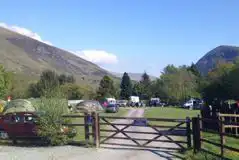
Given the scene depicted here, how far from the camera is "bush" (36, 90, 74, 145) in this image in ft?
62.8

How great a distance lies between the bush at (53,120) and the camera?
1914 centimetres

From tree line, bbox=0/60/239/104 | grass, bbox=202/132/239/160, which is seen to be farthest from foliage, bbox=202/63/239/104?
grass, bbox=202/132/239/160

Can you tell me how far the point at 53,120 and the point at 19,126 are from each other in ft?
8.37

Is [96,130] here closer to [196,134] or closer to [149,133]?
[149,133]

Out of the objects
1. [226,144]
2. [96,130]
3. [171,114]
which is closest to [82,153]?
[96,130]

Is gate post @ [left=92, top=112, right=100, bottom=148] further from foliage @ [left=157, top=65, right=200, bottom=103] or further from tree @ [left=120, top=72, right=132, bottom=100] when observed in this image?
tree @ [left=120, top=72, right=132, bottom=100]

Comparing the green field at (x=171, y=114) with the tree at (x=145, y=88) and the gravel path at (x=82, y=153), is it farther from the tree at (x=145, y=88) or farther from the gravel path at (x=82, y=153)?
the tree at (x=145, y=88)

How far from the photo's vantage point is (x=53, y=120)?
19.3m

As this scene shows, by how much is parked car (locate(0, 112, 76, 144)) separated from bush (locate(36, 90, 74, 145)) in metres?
0.61

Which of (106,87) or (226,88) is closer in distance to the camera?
(226,88)

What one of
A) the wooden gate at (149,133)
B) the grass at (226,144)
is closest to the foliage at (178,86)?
the grass at (226,144)

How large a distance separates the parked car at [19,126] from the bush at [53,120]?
615mm

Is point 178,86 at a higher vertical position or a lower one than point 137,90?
lower

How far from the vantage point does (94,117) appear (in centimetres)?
1839
